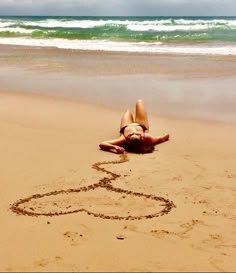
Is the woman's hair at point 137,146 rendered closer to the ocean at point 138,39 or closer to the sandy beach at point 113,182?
the sandy beach at point 113,182

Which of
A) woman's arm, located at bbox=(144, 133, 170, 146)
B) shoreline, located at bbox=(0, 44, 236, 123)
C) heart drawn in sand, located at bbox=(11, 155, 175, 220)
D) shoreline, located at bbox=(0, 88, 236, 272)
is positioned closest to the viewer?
shoreline, located at bbox=(0, 88, 236, 272)

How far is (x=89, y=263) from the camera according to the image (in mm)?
3449

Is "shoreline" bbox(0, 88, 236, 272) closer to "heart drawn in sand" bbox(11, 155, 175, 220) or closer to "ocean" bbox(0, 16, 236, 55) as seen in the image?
"heart drawn in sand" bbox(11, 155, 175, 220)

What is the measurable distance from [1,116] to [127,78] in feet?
16.1

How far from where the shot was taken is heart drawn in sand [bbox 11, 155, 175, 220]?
441 cm

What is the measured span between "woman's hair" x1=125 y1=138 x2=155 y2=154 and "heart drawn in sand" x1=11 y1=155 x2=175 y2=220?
4.81ft

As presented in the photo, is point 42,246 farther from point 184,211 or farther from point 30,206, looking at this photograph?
point 184,211

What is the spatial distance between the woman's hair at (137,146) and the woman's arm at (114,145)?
10cm

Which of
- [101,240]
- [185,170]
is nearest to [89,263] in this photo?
[101,240]

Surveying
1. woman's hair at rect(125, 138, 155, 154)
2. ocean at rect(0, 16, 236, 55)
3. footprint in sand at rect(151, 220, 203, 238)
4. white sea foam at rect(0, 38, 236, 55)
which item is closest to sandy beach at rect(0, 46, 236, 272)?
footprint in sand at rect(151, 220, 203, 238)

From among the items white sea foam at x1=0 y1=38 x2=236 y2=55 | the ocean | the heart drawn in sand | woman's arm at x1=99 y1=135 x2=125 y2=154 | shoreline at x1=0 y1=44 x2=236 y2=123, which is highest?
the ocean

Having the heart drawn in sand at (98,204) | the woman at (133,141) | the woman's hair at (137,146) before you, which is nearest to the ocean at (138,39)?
the woman at (133,141)

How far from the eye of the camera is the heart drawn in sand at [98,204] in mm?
4414

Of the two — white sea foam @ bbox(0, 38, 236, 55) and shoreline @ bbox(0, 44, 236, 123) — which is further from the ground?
white sea foam @ bbox(0, 38, 236, 55)
